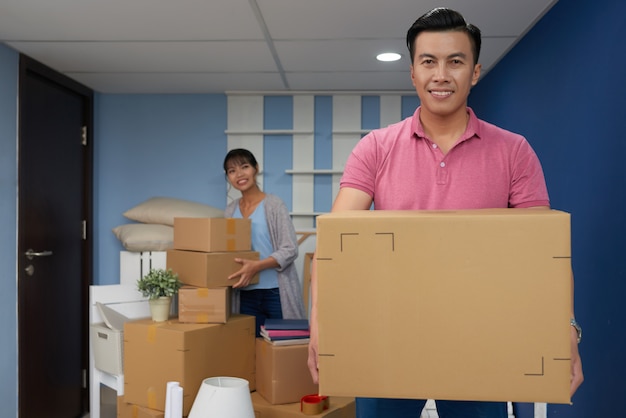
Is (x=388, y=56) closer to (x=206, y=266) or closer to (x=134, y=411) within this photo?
(x=206, y=266)

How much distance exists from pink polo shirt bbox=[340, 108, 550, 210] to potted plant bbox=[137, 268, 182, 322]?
157 centimetres

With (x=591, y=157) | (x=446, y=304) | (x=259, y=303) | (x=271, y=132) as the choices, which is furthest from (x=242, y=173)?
(x=446, y=304)

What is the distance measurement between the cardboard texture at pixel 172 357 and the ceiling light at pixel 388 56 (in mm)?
1578

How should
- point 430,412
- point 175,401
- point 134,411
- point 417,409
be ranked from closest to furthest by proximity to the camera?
point 417,409 < point 175,401 < point 134,411 < point 430,412

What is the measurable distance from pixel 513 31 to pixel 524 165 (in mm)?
1746

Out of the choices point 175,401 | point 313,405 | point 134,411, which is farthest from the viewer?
point 134,411

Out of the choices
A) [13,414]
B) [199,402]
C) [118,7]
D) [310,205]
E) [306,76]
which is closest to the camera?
[199,402]

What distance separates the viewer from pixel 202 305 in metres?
2.60

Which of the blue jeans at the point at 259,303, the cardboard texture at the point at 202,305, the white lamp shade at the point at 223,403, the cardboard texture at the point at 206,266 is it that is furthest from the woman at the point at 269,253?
the white lamp shade at the point at 223,403

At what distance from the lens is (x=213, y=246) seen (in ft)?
8.66

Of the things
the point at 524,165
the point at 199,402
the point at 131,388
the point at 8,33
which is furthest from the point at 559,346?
the point at 8,33

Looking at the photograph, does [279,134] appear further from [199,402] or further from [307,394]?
[199,402]

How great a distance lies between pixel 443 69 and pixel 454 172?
0.21 meters

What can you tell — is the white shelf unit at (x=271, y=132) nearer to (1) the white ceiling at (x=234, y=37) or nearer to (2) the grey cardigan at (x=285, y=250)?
(1) the white ceiling at (x=234, y=37)
